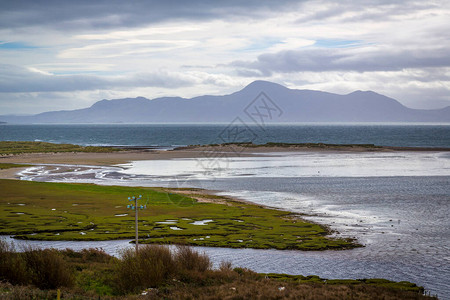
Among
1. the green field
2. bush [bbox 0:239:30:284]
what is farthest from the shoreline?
bush [bbox 0:239:30:284]

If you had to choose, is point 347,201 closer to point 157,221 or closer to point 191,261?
point 157,221

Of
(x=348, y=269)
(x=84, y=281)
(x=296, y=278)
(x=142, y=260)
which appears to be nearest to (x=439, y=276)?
(x=348, y=269)

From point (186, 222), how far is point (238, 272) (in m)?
15.8

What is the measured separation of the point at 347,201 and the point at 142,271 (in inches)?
1258

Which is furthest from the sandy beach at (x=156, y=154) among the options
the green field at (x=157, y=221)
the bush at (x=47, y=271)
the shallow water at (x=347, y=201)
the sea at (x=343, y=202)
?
the bush at (x=47, y=271)

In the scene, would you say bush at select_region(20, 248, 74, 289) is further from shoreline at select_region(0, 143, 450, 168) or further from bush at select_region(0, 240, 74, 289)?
shoreline at select_region(0, 143, 450, 168)

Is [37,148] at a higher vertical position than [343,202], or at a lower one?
higher

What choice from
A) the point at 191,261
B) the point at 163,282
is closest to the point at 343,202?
the point at 191,261

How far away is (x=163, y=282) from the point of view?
21703 mm

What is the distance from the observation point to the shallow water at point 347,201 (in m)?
26.9

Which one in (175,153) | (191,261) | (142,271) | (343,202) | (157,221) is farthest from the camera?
(175,153)

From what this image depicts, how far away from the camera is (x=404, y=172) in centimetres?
7500

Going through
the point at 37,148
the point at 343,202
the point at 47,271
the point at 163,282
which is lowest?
the point at 343,202

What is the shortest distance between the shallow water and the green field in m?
1.81
